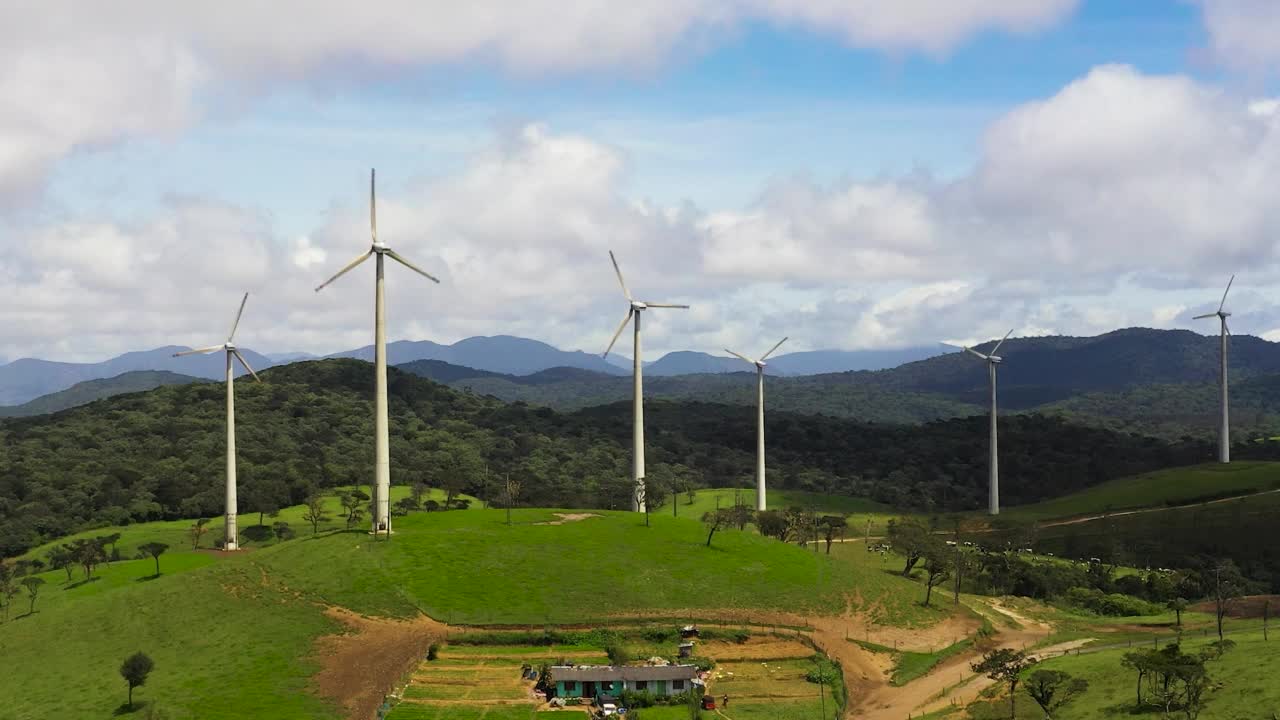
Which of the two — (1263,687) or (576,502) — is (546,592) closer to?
(1263,687)

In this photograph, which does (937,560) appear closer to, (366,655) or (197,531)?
(366,655)

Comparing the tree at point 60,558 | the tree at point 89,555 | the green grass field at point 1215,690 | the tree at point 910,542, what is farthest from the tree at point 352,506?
the green grass field at point 1215,690

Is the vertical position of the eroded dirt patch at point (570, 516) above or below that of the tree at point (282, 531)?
above

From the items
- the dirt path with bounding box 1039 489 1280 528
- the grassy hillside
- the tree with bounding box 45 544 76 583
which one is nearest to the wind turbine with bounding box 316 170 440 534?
the grassy hillside

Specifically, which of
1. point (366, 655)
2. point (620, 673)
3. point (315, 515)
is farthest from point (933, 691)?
point (315, 515)

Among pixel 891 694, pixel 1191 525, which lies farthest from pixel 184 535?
pixel 1191 525

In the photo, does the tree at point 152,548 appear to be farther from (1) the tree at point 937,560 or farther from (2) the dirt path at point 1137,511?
(2) the dirt path at point 1137,511

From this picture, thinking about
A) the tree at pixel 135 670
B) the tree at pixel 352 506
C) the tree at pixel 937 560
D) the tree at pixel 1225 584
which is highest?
the tree at pixel 352 506

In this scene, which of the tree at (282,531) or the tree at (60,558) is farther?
the tree at (282,531)
